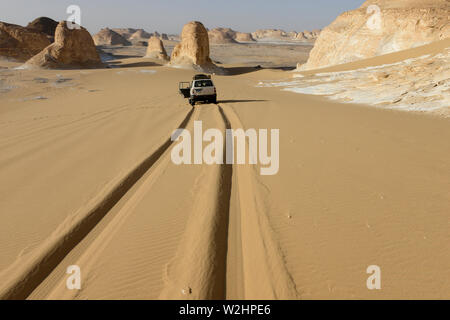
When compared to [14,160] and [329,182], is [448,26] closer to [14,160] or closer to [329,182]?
[329,182]

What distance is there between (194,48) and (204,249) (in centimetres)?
4482

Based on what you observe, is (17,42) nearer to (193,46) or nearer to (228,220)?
(193,46)

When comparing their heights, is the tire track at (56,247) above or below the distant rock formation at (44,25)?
below

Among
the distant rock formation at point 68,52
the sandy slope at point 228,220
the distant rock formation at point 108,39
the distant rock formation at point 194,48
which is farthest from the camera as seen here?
the distant rock formation at point 108,39

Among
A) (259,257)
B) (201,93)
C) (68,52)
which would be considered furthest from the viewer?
(68,52)

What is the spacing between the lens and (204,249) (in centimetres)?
327

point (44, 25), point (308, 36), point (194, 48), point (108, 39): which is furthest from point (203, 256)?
point (308, 36)

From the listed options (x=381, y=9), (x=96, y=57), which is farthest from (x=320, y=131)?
(x=96, y=57)

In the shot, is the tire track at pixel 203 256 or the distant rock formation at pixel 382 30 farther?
the distant rock formation at pixel 382 30

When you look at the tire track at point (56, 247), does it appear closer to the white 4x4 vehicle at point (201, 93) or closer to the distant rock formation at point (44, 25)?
the white 4x4 vehicle at point (201, 93)

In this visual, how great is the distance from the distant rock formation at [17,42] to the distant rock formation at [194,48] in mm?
26262

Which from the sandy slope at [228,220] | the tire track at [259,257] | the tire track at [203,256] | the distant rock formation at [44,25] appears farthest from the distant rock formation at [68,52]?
the distant rock formation at [44,25]

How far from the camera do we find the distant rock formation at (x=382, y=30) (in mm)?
30969

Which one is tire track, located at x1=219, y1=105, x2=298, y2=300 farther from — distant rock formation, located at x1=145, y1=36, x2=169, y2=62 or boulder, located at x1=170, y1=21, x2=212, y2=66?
distant rock formation, located at x1=145, y1=36, x2=169, y2=62
